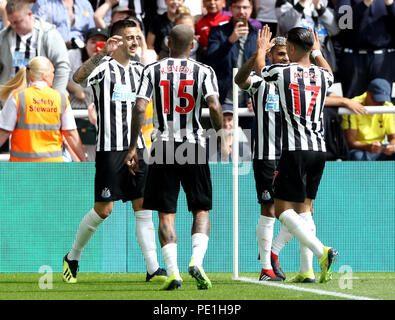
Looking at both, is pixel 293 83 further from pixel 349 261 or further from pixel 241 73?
pixel 349 261

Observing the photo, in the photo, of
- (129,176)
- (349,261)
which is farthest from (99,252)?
(349,261)

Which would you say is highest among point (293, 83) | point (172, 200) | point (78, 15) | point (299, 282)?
point (78, 15)

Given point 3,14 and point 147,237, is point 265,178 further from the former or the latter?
point 3,14

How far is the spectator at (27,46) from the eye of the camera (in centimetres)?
1004

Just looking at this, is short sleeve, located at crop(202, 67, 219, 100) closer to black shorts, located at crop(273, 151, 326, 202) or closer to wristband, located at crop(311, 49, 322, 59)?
black shorts, located at crop(273, 151, 326, 202)

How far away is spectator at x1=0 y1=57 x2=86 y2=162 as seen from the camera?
880cm

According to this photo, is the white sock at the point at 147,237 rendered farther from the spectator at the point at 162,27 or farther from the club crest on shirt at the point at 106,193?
the spectator at the point at 162,27

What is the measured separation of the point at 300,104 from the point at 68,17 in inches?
186

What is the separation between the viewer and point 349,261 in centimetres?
928

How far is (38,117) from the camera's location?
28.9ft

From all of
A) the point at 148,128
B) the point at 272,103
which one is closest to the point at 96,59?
the point at 148,128

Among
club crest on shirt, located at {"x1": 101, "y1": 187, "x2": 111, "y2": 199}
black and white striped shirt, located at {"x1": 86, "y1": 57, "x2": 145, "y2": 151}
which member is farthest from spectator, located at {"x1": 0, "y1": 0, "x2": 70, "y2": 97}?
club crest on shirt, located at {"x1": 101, "y1": 187, "x2": 111, "y2": 199}
